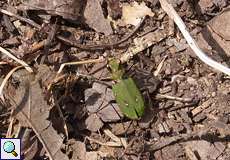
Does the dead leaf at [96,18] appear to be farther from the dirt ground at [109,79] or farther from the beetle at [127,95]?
the beetle at [127,95]

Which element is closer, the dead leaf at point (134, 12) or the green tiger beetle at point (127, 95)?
the green tiger beetle at point (127, 95)

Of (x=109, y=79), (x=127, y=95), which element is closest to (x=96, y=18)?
(x=109, y=79)

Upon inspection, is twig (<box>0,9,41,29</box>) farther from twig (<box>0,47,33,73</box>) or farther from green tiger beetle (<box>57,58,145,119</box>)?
green tiger beetle (<box>57,58,145,119</box>)

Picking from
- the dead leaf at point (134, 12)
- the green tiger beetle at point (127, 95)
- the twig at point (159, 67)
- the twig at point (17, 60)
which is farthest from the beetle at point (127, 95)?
the twig at point (17, 60)

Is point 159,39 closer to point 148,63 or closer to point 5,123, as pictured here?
point 148,63

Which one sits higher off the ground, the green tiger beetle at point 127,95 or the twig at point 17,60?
the twig at point 17,60

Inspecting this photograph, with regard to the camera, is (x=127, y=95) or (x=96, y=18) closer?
(x=127, y=95)

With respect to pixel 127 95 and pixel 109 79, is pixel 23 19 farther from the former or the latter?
pixel 127 95

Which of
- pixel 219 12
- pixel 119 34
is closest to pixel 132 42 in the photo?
pixel 119 34
